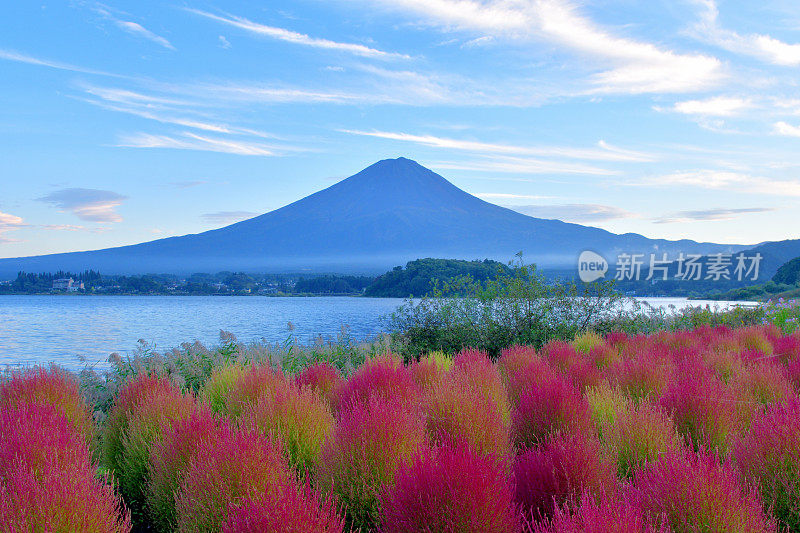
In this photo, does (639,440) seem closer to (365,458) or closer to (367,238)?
(365,458)

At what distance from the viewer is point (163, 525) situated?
13.2 ft

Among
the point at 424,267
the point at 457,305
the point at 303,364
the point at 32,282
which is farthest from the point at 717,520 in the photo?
the point at 32,282

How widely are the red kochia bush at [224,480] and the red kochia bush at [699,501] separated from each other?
2016mm

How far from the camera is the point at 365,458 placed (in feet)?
11.3

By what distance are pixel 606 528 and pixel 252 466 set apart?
194 centimetres

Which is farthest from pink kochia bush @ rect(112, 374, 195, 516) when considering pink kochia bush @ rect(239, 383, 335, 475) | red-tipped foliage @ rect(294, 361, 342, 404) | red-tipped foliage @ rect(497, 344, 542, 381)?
red-tipped foliage @ rect(497, 344, 542, 381)

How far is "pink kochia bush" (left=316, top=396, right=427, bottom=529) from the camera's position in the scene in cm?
339

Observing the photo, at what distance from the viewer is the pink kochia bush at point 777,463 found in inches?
137

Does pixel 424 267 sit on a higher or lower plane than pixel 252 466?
higher

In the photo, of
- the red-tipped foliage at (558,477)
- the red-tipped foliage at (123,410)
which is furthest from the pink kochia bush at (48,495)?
the red-tipped foliage at (558,477)

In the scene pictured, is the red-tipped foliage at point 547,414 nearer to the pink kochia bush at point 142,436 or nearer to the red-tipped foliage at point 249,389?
the red-tipped foliage at point 249,389

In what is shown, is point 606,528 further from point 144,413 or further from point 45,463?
point 144,413

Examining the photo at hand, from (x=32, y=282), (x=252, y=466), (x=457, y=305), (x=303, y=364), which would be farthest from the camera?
(x=32, y=282)

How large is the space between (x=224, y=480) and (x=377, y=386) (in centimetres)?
235
